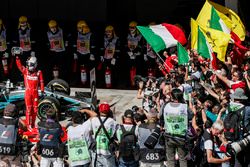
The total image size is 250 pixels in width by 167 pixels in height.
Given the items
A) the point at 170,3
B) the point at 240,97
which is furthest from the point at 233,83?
the point at 170,3

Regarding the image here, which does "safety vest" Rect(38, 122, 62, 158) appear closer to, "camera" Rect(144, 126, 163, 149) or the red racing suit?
"camera" Rect(144, 126, 163, 149)

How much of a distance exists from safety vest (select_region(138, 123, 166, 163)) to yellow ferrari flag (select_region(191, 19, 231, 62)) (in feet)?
13.9

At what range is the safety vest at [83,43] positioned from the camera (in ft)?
64.3

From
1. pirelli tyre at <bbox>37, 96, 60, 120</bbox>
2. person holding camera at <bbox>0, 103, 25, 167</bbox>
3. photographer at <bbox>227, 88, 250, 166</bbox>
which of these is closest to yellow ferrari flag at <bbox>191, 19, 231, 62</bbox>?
photographer at <bbox>227, 88, 250, 166</bbox>

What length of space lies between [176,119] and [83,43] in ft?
29.8

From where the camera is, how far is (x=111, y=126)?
34.6ft

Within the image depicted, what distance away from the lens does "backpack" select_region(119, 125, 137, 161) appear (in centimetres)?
1041

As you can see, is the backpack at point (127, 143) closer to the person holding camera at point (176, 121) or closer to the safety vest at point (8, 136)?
the person holding camera at point (176, 121)

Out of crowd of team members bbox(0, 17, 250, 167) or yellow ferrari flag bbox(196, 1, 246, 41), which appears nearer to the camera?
crowd of team members bbox(0, 17, 250, 167)

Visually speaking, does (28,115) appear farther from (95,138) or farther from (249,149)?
(249,149)

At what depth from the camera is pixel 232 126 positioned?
10664 millimetres

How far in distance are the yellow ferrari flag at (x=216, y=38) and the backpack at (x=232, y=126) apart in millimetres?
3676

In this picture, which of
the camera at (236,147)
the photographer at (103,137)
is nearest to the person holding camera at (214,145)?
the camera at (236,147)

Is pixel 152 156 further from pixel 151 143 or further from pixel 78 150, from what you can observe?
pixel 78 150
